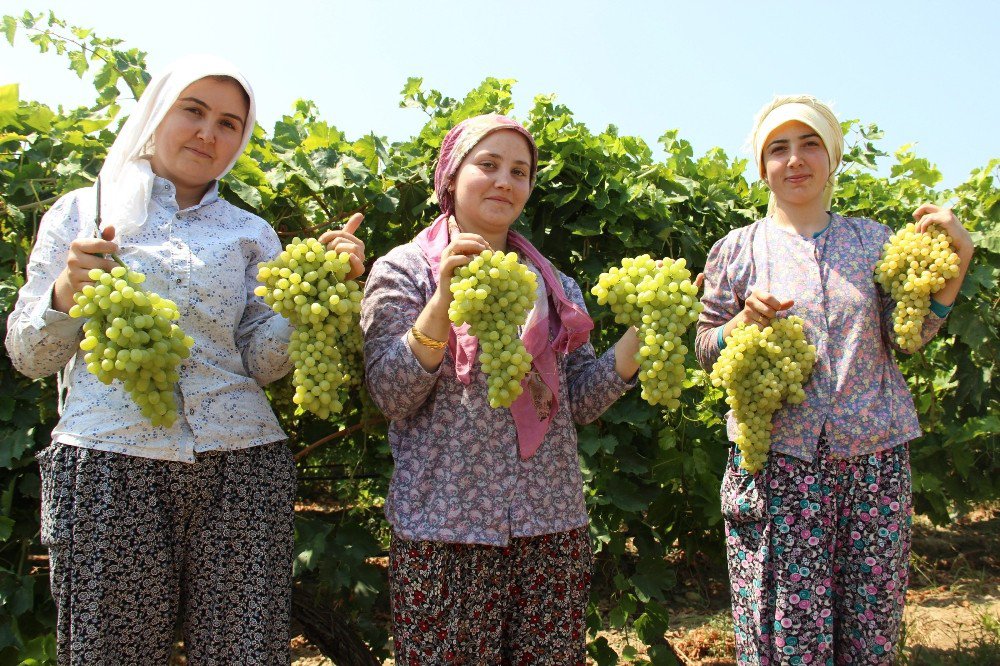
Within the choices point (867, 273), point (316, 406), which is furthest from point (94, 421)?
point (867, 273)

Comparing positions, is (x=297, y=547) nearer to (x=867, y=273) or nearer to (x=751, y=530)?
(x=751, y=530)

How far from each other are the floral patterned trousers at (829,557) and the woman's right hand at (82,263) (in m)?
1.87

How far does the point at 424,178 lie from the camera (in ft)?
9.80

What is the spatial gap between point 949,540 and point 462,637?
503 cm

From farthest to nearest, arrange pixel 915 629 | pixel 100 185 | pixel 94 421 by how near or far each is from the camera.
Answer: pixel 915 629
pixel 100 185
pixel 94 421

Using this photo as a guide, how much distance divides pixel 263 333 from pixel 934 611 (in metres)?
4.15

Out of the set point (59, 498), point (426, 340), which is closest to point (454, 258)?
point (426, 340)

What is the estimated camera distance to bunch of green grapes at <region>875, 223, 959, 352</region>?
2.26m

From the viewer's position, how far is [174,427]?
197 centimetres

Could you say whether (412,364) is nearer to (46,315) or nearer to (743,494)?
(46,315)

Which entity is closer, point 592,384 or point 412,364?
point 412,364

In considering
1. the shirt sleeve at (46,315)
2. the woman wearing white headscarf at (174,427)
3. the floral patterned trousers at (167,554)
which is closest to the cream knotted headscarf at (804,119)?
the woman wearing white headscarf at (174,427)

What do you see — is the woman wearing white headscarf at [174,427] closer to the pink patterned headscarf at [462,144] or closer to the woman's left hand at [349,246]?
the woman's left hand at [349,246]

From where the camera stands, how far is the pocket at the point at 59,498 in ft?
6.21
